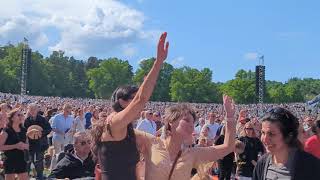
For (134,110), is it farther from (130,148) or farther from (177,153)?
(177,153)

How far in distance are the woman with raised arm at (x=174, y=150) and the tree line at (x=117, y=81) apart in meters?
86.4

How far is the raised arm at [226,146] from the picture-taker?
4352mm

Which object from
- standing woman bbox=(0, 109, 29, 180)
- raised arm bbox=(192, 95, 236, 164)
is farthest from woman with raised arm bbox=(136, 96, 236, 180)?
standing woman bbox=(0, 109, 29, 180)

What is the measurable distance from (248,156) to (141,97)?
7262 millimetres

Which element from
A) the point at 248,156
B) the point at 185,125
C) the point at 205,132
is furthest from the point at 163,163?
the point at 205,132

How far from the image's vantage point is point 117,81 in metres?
113

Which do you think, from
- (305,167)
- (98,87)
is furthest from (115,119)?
Result: (98,87)

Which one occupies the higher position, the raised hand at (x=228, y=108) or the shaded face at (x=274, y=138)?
the raised hand at (x=228, y=108)

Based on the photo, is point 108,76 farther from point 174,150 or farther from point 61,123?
point 174,150

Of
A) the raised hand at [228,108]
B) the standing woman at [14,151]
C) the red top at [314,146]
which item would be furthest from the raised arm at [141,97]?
the standing woman at [14,151]

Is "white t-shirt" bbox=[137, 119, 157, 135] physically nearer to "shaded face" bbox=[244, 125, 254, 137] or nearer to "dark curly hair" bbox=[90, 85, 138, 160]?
"shaded face" bbox=[244, 125, 254, 137]

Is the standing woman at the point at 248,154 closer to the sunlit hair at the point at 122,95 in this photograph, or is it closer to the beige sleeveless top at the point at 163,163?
the beige sleeveless top at the point at 163,163

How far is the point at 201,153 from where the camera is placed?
434 centimetres

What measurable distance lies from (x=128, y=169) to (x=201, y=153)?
64 cm
